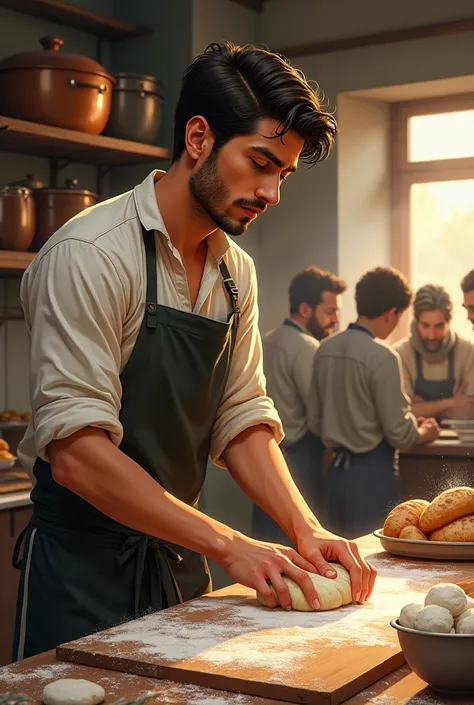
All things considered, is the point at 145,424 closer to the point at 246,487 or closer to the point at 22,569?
the point at 246,487

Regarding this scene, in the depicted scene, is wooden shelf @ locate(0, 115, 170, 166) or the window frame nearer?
wooden shelf @ locate(0, 115, 170, 166)

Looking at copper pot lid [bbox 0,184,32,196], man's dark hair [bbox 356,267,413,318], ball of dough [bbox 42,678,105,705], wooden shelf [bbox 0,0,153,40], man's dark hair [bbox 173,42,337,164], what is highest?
wooden shelf [bbox 0,0,153,40]

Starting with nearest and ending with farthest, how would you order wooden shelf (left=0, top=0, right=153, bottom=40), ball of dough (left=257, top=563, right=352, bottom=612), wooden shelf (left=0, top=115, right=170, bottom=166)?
ball of dough (left=257, top=563, right=352, bottom=612) → wooden shelf (left=0, top=115, right=170, bottom=166) → wooden shelf (left=0, top=0, right=153, bottom=40)

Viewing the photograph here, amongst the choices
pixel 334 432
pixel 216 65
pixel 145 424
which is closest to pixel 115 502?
pixel 145 424

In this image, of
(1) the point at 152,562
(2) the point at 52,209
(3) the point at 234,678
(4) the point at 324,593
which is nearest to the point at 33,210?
(2) the point at 52,209

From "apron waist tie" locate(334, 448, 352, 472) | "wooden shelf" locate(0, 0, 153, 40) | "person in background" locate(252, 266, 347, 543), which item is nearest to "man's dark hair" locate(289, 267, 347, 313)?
"person in background" locate(252, 266, 347, 543)

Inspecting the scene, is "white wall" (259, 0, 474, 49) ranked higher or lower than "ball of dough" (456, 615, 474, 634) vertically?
higher

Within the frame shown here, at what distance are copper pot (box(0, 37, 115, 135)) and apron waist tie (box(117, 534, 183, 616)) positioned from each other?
200cm

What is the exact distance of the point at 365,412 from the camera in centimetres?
402

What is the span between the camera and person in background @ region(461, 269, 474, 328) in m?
4.21

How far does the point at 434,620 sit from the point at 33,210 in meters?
2.48

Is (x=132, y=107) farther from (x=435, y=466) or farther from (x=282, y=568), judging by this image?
(x=282, y=568)

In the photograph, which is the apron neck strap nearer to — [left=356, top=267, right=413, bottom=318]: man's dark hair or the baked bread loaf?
the baked bread loaf

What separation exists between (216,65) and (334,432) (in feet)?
8.30
